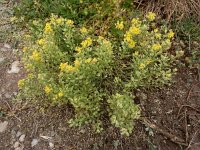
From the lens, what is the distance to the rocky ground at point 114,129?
2842 mm

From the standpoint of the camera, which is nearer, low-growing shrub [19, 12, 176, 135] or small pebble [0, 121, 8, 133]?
low-growing shrub [19, 12, 176, 135]

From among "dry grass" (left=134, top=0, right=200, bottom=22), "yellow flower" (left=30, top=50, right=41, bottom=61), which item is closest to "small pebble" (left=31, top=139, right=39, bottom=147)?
"yellow flower" (left=30, top=50, right=41, bottom=61)

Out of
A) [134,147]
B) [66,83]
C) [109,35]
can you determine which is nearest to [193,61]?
[109,35]

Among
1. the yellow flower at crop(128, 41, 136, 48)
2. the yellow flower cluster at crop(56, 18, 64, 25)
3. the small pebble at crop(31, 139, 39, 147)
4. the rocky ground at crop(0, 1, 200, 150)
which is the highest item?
the yellow flower at crop(128, 41, 136, 48)

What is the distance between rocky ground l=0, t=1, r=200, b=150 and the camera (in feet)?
9.32

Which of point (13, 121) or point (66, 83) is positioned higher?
point (66, 83)

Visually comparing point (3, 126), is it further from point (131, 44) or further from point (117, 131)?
point (131, 44)

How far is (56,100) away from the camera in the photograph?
2.75 metres

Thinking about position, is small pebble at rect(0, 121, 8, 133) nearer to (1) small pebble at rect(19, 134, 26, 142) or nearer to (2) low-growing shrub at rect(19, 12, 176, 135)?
(1) small pebble at rect(19, 134, 26, 142)

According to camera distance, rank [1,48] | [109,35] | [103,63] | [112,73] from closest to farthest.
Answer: [103,63] → [112,73] → [109,35] → [1,48]

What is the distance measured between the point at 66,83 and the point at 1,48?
41.8 inches

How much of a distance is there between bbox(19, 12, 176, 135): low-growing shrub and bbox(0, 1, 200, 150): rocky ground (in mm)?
121

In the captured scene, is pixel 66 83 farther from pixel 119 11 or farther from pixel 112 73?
pixel 119 11

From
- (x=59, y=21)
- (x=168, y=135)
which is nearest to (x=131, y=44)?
(x=59, y=21)
